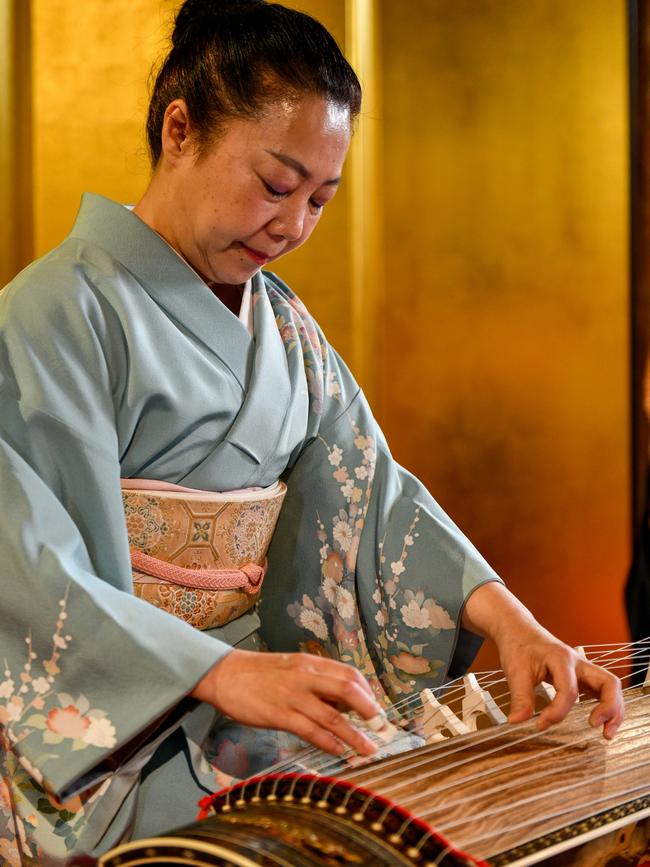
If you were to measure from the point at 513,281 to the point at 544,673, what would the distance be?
2.26 m

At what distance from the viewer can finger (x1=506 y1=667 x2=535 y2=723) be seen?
1.14 meters

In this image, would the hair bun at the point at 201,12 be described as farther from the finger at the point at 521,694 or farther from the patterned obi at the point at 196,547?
the finger at the point at 521,694

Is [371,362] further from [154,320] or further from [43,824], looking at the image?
[43,824]

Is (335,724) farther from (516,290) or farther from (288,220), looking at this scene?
(516,290)

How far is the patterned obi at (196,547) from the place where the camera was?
1311mm

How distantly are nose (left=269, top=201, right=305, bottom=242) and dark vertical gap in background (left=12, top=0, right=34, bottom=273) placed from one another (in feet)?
5.51

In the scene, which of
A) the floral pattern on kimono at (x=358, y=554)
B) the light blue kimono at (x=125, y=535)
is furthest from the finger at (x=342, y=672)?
the floral pattern on kimono at (x=358, y=554)

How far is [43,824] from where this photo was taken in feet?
3.80

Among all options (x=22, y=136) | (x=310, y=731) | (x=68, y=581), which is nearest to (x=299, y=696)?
(x=310, y=731)

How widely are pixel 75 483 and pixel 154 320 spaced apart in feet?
0.82

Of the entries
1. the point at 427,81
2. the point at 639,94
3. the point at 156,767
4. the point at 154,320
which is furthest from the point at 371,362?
the point at 156,767

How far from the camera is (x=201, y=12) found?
4.69 feet

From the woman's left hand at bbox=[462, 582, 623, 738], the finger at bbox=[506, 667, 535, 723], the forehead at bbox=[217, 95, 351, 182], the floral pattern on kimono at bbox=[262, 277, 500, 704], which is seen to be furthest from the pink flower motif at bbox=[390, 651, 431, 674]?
the forehead at bbox=[217, 95, 351, 182]

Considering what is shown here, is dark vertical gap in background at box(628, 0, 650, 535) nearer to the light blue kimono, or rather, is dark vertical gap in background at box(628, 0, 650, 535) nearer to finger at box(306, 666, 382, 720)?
the light blue kimono
